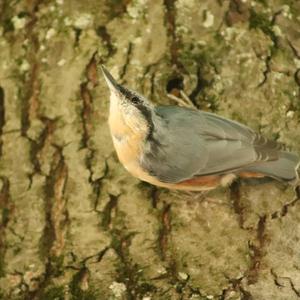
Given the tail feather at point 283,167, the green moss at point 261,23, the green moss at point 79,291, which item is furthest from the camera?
the green moss at point 261,23

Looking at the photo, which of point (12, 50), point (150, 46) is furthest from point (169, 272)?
point (12, 50)

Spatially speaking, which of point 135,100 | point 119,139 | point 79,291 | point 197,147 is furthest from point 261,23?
point 79,291

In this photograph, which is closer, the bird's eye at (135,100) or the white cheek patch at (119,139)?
the bird's eye at (135,100)

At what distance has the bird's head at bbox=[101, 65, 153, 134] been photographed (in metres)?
2.70

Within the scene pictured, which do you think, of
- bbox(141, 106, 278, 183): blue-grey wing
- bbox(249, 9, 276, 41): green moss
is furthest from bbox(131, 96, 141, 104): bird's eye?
bbox(249, 9, 276, 41): green moss

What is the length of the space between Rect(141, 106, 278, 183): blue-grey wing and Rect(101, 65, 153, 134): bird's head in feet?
0.25

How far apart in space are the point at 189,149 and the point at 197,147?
4 centimetres

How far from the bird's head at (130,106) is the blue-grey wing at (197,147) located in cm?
7

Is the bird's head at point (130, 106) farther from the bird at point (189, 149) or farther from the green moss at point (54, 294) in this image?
the green moss at point (54, 294)

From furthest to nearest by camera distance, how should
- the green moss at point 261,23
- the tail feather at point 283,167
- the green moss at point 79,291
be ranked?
the green moss at point 261,23 < the tail feather at point 283,167 < the green moss at point 79,291

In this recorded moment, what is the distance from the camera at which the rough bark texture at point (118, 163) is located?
266 centimetres

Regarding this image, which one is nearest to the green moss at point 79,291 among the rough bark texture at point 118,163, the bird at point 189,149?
the rough bark texture at point 118,163

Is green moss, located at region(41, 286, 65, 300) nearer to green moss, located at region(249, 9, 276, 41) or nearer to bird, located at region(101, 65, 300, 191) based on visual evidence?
bird, located at region(101, 65, 300, 191)

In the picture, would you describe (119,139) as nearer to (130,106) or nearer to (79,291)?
(130,106)
